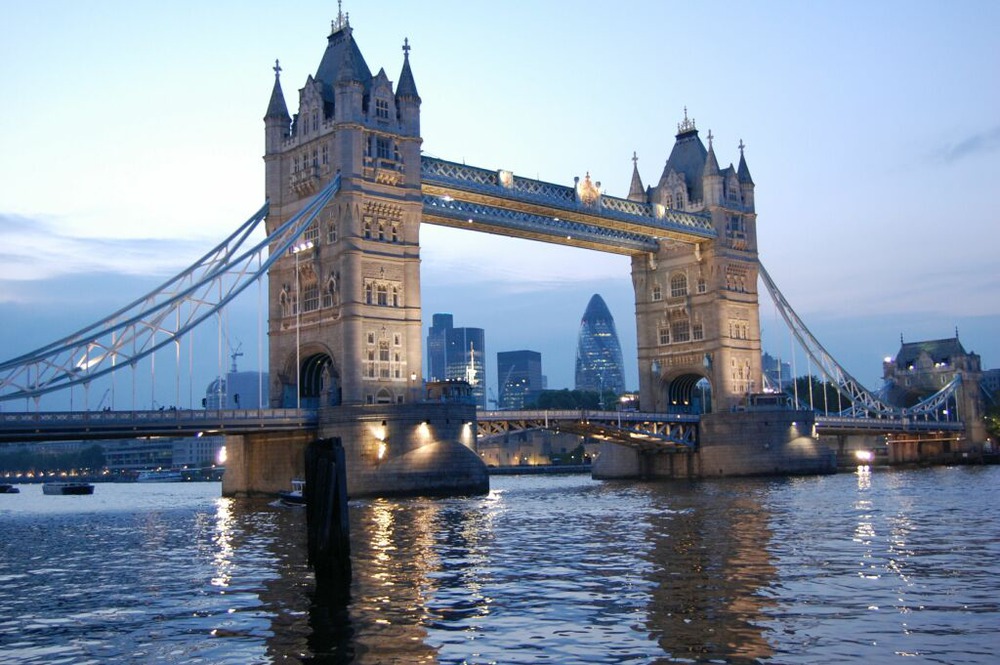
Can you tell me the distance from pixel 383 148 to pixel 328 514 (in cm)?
5368

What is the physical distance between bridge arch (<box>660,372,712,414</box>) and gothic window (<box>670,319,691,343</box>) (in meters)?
3.36

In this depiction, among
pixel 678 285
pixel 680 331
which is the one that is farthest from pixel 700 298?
pixel 680 331

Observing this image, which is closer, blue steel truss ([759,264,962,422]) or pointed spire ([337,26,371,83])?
pointed spire ([337,26,371,83])

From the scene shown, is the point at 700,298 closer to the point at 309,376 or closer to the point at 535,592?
the point at 309,376

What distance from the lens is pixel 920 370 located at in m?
163

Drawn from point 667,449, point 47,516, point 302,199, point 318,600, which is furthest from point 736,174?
point 318,600

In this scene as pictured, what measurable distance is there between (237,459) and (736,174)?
5709 cm

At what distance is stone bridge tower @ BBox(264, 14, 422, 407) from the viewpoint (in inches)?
2960

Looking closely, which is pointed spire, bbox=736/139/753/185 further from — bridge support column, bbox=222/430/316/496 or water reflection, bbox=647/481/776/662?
water reflection, bbox=647/481/776/662

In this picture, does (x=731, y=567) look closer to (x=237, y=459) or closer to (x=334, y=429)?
(x=334, y=429)

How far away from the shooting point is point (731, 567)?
2847cm

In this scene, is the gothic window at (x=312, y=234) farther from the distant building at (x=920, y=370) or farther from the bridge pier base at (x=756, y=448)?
the distant building at (x=920, y=370)

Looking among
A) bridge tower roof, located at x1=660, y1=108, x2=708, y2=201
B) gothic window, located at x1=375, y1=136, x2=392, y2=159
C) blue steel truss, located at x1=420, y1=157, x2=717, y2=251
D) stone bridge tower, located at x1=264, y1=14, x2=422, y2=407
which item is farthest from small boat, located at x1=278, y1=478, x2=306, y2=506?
bridge tower roof, located at x1=660, y1=108, x2=708, y2=201

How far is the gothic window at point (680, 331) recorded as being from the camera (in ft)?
350
